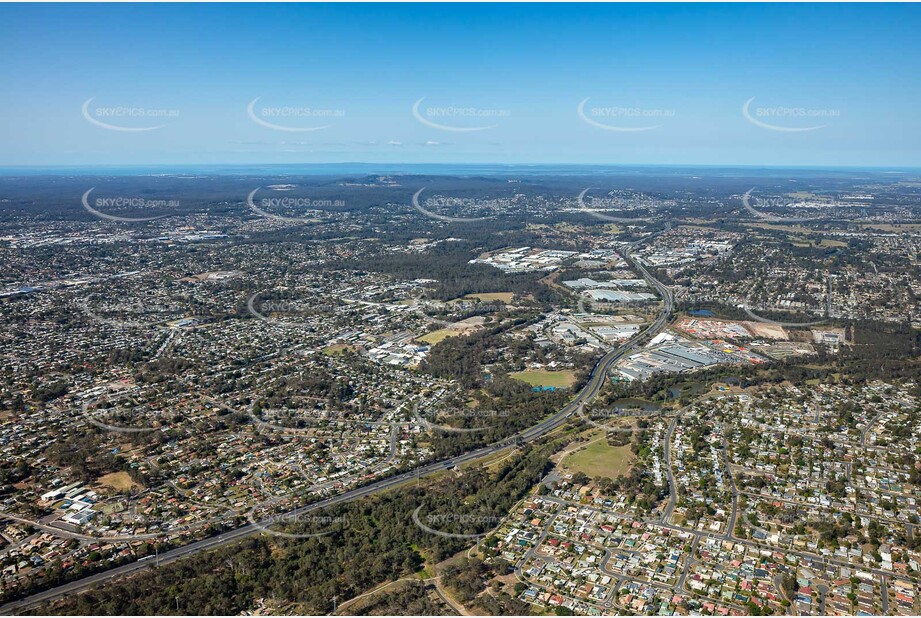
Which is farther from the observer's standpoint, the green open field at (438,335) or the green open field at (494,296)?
the green open field at (494,296)

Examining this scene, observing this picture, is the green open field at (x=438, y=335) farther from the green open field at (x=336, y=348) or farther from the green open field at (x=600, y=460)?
the green open field at (x=600, y=460)

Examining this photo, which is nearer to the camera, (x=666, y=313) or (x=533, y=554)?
(x=533, y=554)

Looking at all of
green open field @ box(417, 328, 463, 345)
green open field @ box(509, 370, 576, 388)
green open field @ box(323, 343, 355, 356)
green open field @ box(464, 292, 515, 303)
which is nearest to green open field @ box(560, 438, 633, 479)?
green open field @ box(509, 370, 576, 388)

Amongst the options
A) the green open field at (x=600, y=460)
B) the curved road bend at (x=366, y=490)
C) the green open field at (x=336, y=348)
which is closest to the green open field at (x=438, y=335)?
the green open field at (x=336, y=348)

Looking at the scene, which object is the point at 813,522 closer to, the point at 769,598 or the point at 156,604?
the point at 769,598

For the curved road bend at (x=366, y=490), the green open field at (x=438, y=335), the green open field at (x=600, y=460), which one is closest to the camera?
the curved road bend at (x=366, y=490)

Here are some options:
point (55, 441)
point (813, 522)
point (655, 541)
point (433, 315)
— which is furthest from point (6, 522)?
point (433, 315)

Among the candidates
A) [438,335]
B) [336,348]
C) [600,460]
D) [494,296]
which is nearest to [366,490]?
[600,460]
